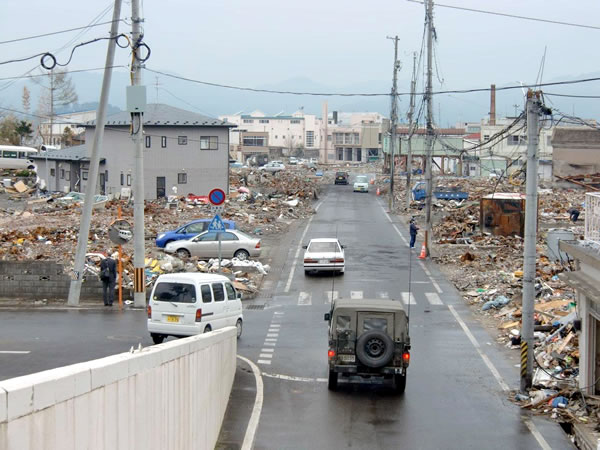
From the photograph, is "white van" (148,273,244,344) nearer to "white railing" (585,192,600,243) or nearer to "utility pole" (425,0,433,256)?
"white railing" (585,192,600,243)

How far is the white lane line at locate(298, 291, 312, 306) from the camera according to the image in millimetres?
27698

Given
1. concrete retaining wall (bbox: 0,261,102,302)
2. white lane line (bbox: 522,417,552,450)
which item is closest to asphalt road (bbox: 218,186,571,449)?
white lane line (bbox: 522,417,552,450)

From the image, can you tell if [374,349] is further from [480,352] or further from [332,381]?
[480,352]

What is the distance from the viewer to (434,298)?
94.0 ft

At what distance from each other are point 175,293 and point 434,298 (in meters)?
11.8

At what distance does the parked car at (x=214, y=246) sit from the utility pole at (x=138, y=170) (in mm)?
8643

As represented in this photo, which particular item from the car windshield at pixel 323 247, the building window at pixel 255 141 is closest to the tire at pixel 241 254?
the car windshield at pixel 323 247

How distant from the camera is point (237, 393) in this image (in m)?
16.9

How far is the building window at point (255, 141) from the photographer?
189250 millimetres

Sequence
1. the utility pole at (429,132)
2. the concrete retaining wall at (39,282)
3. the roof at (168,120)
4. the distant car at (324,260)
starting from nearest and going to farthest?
the concrete retaining wall at (39,282)
the distant car at (324,260)
the utility pole at (429,132)
the roof at (168,120)

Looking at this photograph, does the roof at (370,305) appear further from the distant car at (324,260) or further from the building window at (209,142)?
the building window at (209,142)

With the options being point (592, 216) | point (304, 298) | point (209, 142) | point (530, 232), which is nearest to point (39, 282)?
point (304, 298)

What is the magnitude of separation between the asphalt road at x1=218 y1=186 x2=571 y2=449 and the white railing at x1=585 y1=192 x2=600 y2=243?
3816mm

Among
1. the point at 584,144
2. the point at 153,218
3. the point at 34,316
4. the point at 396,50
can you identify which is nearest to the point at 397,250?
the point at 153,218
